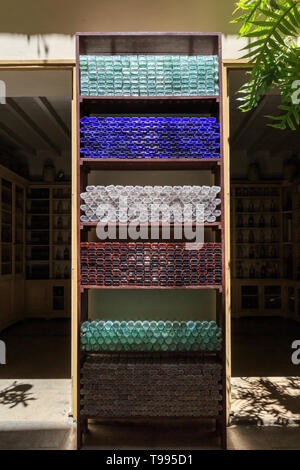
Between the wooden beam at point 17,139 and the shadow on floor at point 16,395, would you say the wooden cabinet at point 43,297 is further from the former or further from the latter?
the shadow on floor at point 16,395

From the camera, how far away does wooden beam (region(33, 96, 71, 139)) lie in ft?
16.2

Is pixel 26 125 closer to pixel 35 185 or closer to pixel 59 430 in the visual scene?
pixel 35 185

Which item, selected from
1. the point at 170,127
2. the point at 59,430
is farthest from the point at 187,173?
the point at 59,430

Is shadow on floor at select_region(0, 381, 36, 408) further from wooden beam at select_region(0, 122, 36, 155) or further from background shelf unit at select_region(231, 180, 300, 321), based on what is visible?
background shelf unit at select_region(231, 180, 300, 321)

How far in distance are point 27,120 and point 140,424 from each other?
14.8 ft

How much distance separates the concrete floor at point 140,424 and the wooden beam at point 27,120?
328 centimetres

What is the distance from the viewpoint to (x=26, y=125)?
19.5ft

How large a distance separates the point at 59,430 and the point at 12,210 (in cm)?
449

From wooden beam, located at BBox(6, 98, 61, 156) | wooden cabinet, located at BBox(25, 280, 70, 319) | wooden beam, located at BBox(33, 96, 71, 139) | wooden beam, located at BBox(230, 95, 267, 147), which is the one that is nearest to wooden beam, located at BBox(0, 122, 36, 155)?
wooden beam, located at BBox(6, 98, 61, 156)

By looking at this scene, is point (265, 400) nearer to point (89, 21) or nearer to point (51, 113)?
point (89, 21)

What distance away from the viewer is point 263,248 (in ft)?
24.5

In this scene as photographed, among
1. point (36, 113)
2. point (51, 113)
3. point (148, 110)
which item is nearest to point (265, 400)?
point (148, 110)

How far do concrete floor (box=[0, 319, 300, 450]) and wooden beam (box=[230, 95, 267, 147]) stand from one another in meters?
3.23

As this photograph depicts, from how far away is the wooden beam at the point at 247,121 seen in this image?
4.97 meters
